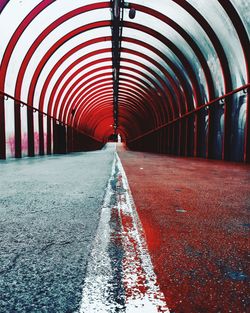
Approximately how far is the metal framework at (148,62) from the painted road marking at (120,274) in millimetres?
8866

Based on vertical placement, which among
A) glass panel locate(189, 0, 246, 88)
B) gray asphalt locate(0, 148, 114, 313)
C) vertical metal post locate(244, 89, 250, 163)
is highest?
glass panel locate(189, 0, 246, 88)

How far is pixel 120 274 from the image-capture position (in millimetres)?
1248

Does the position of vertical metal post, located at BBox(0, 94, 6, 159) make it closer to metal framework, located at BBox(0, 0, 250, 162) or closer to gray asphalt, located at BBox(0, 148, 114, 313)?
metal framework, located at BBox(0, 0, 250, 162)

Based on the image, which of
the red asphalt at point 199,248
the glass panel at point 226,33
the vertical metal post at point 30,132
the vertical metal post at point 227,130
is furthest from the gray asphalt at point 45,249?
the vertical metal post at point 30,132

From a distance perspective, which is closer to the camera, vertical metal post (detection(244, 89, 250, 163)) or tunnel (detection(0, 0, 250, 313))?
tunnel (detection(0, 0, 250, 313))

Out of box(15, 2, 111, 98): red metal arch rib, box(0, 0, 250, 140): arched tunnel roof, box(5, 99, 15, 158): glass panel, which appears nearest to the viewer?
box(0, 0, 250, 140): arched tunnel roof

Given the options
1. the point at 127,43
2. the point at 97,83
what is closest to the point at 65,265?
the point at 127,43

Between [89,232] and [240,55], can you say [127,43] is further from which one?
[89,232]

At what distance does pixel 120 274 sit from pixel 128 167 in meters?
6.32

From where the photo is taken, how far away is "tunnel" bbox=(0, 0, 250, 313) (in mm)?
1161

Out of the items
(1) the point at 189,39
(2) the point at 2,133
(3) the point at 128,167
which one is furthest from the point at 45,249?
(1) the point at 189,39

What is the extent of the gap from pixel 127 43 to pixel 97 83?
8.48 m

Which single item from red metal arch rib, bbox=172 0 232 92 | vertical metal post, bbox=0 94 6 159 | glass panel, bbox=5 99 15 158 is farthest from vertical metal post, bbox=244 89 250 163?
glass panel, bbox=5 99 15 158

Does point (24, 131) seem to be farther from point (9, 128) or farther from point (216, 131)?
point (216, 131)
